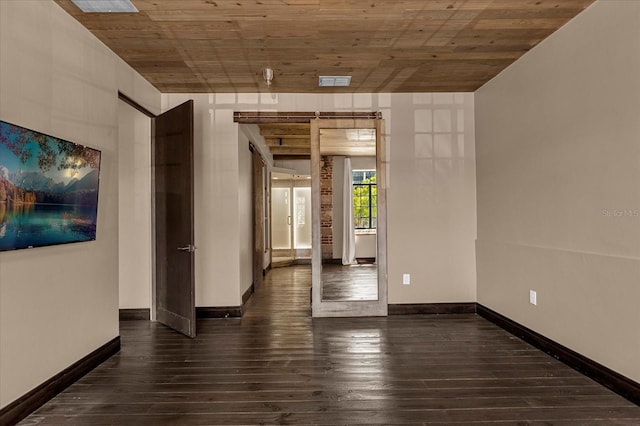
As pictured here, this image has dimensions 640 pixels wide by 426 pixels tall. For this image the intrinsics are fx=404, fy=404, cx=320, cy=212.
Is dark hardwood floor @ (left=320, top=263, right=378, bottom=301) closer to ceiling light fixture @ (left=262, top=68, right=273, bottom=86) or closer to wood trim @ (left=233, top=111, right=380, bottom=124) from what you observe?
wood trim @ (left=233, top=111, right=380, bottom=124)

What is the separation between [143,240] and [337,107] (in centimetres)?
277

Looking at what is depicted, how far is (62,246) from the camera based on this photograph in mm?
2859

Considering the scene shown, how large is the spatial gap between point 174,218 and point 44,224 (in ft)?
5.48

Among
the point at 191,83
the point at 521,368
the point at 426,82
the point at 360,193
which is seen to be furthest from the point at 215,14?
the point at 360,193

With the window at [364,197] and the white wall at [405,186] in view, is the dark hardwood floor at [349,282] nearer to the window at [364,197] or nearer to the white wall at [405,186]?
the white wall at [405,186]

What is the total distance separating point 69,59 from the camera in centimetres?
299

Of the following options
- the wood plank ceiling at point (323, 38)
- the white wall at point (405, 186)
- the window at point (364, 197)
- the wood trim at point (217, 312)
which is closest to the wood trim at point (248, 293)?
the wood trim at point (217, 312)

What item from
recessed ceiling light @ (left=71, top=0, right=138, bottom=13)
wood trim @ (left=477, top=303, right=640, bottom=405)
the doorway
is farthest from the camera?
the doorway

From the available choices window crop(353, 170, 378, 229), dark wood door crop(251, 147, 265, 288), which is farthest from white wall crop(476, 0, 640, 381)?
window crop(353, 170, 378, 229)

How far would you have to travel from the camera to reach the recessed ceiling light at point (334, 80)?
429cm

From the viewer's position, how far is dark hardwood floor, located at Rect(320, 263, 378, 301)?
17.5 feet

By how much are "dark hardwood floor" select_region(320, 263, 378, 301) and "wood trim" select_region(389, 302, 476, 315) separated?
0.31 m

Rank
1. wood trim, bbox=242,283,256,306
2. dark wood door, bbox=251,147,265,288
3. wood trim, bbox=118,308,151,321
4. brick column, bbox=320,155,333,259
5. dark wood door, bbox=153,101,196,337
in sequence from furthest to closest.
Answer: brick column, bbox=320,155,333,259 → dark wood door, bbox=251,147,265,288 → wood trim, bbox=242,283,256,306 → wood trim, bbox=118,308,151,321 → dark wood door, bbox=153,101,196,337

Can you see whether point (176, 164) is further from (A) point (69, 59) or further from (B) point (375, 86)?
(B) point (375, 86)
